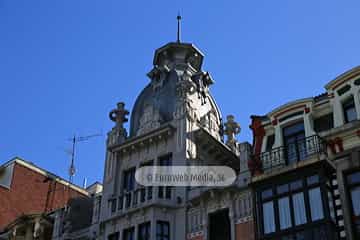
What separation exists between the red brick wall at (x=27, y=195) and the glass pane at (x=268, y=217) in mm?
28843

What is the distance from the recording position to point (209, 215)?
3662cm

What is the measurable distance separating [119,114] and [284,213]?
58.9 feet

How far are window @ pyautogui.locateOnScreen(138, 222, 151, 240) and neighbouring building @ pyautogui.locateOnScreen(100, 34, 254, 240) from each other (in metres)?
0.06

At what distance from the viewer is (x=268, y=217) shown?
3216cm

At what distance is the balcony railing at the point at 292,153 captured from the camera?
32469 millimetres

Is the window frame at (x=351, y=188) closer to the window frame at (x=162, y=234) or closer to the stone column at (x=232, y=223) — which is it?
the stone column at (x=232, y=223)

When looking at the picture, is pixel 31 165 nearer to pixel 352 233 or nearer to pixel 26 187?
pixel 26 187

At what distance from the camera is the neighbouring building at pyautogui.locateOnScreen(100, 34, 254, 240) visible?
119ft

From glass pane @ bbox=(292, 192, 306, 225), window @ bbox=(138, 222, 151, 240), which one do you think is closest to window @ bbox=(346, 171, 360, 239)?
glass pane @ bbox=(292, 192, 306, 225)

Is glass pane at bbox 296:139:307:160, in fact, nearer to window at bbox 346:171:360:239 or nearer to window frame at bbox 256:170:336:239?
window frame at bbox 256:170:336:239

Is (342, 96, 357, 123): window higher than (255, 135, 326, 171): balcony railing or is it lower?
higher

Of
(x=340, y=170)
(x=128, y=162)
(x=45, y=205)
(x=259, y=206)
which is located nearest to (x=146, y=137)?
(x=128, y=162)

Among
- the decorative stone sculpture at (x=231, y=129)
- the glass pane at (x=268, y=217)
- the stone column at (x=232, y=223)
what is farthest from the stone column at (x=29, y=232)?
the glass pane at (x=268, y=217)

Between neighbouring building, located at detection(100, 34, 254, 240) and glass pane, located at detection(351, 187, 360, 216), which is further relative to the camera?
neighbouring building, located at detection(100, 34, 254, 240)
